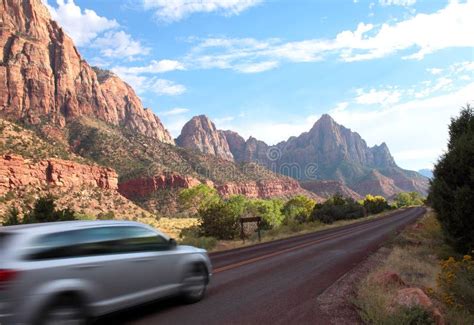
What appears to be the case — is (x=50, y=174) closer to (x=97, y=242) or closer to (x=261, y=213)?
(x=261, y=213)

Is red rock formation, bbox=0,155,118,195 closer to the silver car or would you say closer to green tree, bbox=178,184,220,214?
green tree, bbox=178,184,220,214

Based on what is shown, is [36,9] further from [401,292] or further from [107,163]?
[401,292]

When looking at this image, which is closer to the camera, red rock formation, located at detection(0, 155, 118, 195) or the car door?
the car door

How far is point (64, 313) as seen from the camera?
225 inches

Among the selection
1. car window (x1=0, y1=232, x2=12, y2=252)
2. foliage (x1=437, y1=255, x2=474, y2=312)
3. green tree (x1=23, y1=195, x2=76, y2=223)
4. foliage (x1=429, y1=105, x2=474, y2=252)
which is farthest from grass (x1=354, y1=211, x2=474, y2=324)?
green tree (x1=23, y1=195, x2=76, y2=223)

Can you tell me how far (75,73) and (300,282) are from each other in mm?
169012

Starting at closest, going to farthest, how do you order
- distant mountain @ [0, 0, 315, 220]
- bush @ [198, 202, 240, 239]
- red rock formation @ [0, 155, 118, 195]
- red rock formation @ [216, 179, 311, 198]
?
1. bush @ [198, 202, 240, 239]
2. red rock formation @ [0, 155, 118, 195]
3. distant mountain @ [0, 0, 315, 220]
4. red rock formation @ [216, 179, 311, 198]

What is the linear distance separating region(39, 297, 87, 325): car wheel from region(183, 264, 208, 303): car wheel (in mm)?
2541

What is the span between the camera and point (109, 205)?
76250 millimetres

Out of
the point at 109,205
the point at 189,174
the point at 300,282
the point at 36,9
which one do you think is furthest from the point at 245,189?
the point at 300,282

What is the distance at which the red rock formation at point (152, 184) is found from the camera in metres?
101

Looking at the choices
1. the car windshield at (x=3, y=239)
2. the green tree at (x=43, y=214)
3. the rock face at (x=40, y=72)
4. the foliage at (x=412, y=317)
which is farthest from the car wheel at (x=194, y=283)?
the rock face at (x=40, y=72)

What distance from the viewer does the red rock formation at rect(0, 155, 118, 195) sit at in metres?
62.5

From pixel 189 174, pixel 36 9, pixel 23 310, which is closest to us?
pixel 23 310
